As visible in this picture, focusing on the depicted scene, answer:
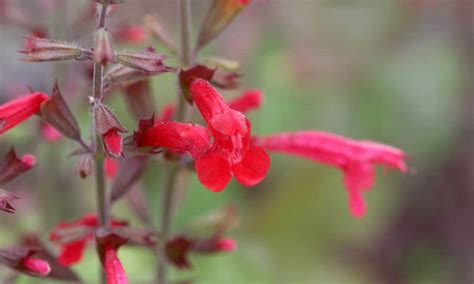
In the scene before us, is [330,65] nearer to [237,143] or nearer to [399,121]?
[399,121]

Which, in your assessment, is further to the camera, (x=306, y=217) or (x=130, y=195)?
(x=306, y=217)

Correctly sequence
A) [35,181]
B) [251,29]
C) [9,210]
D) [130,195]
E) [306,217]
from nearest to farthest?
[9,210], [130,195], [306,217], [35,181], [251,29]

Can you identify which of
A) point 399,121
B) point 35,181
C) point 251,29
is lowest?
point 35,181

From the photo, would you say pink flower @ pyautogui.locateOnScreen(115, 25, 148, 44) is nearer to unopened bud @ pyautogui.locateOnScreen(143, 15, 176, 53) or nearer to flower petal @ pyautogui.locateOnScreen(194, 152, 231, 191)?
unopened bud @ pyautogui.locateOnScreen(143, 15, 176, 53)

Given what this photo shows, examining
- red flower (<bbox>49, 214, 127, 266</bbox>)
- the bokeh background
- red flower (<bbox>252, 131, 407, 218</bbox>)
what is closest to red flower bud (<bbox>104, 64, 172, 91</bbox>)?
red flower (<bbox>49, 214, 127, 266</bbox>)

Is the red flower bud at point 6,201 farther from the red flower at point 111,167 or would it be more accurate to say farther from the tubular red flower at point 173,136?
the red flower at point 111,167

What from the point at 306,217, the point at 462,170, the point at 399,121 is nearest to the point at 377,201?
the point at 306,217
